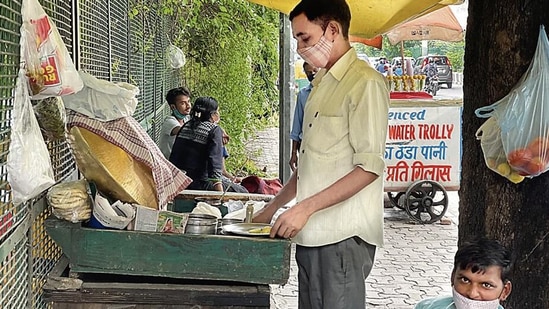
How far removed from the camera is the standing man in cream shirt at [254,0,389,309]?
273 centimetres

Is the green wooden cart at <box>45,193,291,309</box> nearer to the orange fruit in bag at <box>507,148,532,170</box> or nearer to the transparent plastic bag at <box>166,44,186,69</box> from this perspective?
the orange fruit in bag at <box>507,148,532,170</box>

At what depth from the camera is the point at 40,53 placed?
7.21 feet

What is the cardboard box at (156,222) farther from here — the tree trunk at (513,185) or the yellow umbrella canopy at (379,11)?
the yellow umbrella canopy at (379,11)

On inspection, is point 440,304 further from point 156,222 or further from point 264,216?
point 156,222

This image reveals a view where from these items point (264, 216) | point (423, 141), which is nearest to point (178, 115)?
point (423, 141)

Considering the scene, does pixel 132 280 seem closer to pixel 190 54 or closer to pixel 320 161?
pixel 320 161

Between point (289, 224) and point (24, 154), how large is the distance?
1012mm

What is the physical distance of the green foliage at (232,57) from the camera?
9977 millimetres

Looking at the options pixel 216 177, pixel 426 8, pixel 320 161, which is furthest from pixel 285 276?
pixel 216 177

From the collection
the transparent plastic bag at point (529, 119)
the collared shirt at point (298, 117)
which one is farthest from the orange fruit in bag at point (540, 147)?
the collared shirt at point (298, 117)

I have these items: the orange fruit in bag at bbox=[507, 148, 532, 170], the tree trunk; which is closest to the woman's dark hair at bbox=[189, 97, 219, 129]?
the tree trunk

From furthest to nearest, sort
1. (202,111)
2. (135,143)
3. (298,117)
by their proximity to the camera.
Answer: (298,117), (202,111), (135,143)

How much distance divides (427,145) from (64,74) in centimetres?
615

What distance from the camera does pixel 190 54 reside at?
11.3 metres
